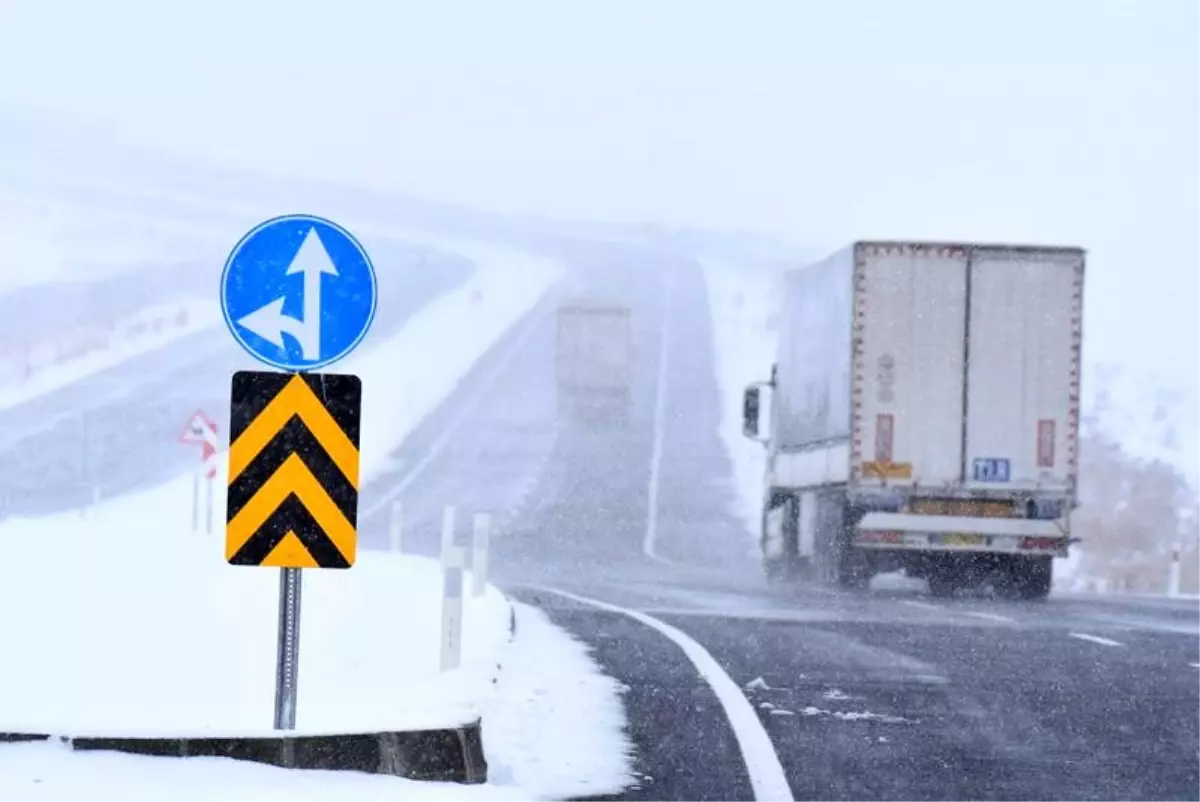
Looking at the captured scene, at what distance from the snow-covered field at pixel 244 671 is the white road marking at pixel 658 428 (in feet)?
43.1

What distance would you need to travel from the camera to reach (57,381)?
6350 cm

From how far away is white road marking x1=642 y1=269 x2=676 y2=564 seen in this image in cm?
4004

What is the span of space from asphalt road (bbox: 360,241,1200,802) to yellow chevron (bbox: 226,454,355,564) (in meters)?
1.52

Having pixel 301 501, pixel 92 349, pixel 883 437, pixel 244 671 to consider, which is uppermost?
pixel 92 349

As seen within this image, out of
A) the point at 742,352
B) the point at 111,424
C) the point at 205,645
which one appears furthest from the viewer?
the point at 742,352

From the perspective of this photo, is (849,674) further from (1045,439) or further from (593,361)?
(593,361)

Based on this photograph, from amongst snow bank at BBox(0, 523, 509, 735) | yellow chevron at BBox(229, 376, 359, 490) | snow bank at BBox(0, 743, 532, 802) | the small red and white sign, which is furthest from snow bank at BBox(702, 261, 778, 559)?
snow bank at BBox(0, 743, 532, 802)

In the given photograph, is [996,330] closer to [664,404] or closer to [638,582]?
[638,582]

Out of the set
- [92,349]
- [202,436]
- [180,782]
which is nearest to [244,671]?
[180,782]

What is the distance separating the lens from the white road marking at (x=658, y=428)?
40.0 metres

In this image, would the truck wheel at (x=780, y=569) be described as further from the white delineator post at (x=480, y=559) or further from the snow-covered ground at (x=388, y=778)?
the snow-covered ground at (x=388, y=778)

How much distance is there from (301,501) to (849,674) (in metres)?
5.59

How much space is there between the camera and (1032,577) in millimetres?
24406

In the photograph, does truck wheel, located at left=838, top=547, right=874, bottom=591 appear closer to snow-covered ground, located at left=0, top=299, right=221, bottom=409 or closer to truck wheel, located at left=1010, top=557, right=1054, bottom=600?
truck wheel, located at left=1010, top=557, right=1054, bottom=600
